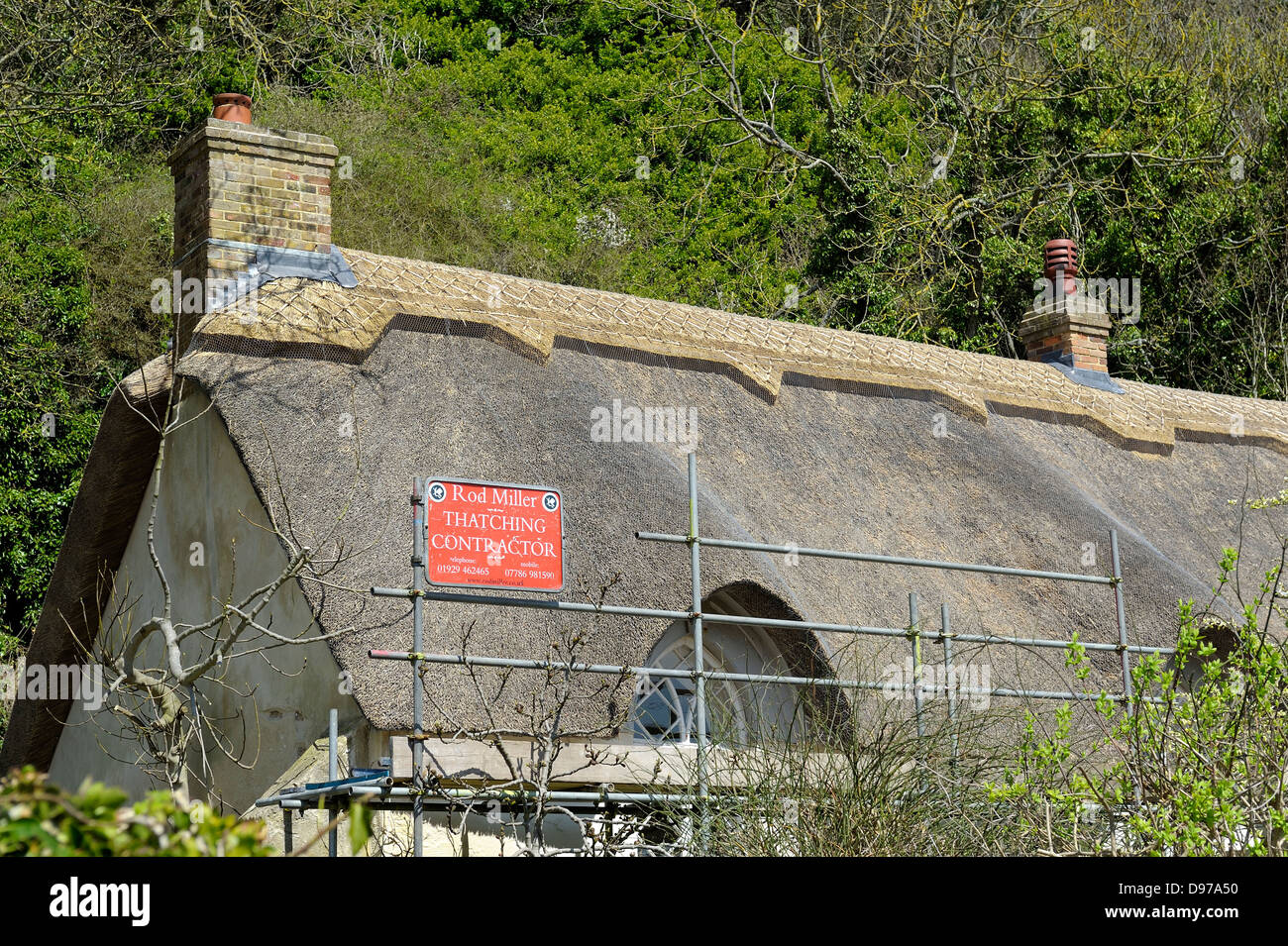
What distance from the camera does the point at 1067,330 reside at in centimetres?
1294

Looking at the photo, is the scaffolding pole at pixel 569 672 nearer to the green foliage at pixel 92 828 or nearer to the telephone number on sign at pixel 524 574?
the telephone number on sign at pixel 524 574

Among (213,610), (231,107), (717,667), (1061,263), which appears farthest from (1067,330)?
(213,610)

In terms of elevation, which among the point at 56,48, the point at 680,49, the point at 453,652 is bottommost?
the point at 453,652

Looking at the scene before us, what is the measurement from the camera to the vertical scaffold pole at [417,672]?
5.51 m

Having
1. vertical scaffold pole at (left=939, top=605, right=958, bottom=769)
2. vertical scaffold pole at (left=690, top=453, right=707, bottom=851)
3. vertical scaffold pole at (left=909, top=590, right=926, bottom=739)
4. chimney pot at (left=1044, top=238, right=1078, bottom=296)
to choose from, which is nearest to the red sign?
vertical scaffold pole at (left=690, top=453, right=707, bottom=851)

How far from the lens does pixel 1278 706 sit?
212 inches

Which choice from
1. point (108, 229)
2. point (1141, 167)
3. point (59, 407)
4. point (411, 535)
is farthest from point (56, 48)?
point (1141, 167)

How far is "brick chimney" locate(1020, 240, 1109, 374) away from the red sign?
7964mm

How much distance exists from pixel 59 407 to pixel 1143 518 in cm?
1100
